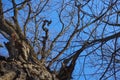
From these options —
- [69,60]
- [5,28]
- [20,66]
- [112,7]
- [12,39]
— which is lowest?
[20,66]

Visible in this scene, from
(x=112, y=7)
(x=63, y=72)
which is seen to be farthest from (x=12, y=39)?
(x=112, y=7)

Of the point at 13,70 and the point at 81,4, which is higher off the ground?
the point at 81,4

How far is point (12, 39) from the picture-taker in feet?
8.35

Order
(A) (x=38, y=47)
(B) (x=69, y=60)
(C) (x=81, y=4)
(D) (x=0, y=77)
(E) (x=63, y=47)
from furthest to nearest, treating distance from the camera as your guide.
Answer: (A) (x=38, y=47)
(E) (x=63, y=47)
(C) (x=81, y=4)
(B) (x=69, y=60)
(D) (x=0, y=77)

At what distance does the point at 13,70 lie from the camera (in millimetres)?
2121

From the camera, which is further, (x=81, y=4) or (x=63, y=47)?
(x=63, y=47)

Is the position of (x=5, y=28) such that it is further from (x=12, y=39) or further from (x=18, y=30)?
(x=12, y=39)

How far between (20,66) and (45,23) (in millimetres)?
882

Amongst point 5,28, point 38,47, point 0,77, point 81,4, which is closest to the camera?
point 0,77

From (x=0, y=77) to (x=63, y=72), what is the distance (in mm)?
786

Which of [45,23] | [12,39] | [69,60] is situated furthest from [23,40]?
[69,60]

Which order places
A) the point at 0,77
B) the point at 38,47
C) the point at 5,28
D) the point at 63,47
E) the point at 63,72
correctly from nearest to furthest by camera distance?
the point at 0,77 → the point at 63,72 → the point at 5,28 → the point at 63,47 → the point at 38,47

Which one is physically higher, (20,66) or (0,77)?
(20,66)

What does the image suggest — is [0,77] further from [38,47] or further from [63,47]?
[38,47]
